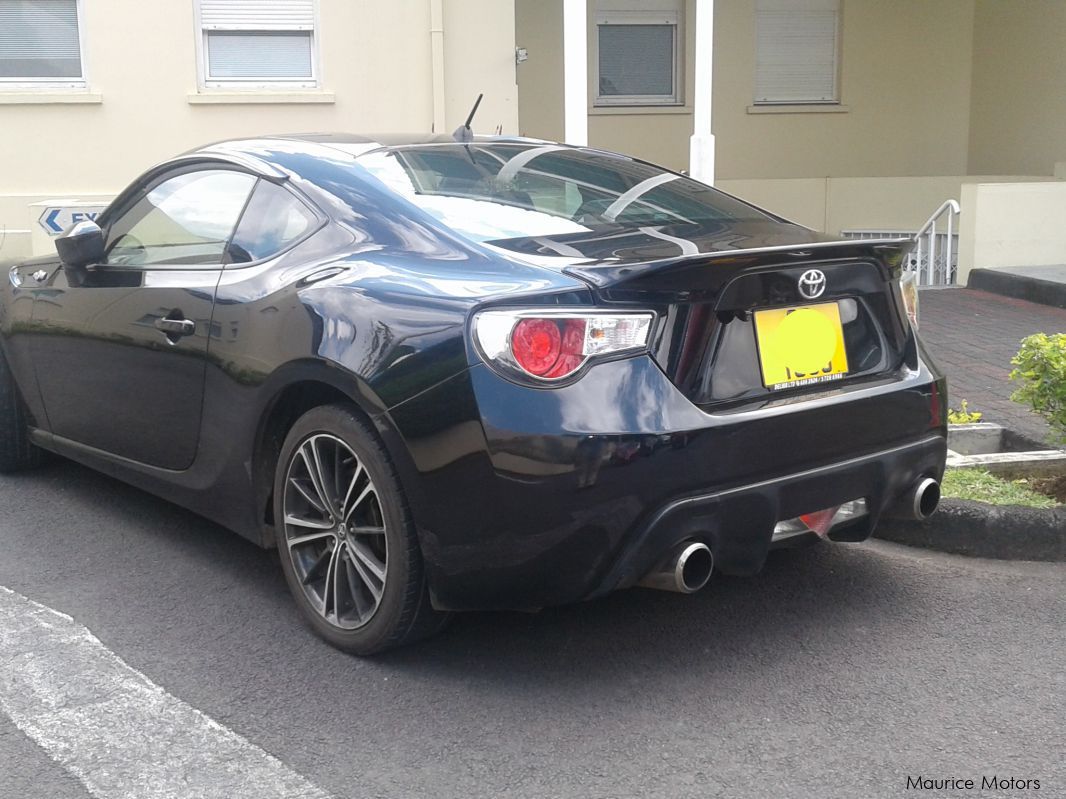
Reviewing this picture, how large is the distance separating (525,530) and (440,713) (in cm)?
56

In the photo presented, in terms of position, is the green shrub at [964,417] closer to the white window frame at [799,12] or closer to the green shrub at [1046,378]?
the green shrub at [1046,378]

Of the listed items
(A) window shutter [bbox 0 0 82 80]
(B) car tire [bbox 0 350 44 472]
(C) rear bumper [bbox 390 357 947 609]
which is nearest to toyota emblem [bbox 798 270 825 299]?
(C) rear bumper [bbox 390 357 947 609]

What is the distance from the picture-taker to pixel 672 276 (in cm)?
306

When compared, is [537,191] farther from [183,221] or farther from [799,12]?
[799,12]

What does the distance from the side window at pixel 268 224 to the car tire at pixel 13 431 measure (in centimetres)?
180

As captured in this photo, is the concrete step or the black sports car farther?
the concrete step

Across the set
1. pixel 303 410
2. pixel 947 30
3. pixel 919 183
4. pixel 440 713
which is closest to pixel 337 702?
pixel 440 713

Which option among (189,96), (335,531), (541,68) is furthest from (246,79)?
(335,531)

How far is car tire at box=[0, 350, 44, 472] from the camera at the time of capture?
514 cm

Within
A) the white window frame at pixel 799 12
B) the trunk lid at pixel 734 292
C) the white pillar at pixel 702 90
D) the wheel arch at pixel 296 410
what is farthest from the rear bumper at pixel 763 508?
the white window frame at pixel 799 12

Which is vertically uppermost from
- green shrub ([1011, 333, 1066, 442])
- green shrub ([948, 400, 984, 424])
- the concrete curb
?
green shrub ([1011, 333, 1066, 442])

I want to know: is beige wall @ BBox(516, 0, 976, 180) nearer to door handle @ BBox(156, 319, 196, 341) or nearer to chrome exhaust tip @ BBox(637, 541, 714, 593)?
door handle @ BBox(156, 319, 196, 341)

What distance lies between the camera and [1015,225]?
35.0 feet

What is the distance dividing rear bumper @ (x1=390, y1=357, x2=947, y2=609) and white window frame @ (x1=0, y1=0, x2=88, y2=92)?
8.27 metres
